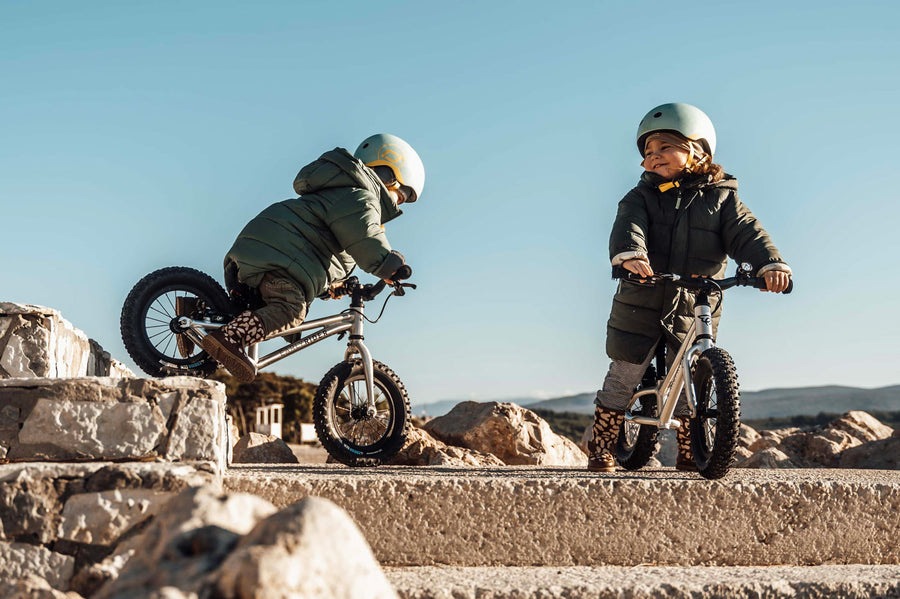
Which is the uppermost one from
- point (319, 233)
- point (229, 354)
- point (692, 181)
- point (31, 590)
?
point (692, 181)

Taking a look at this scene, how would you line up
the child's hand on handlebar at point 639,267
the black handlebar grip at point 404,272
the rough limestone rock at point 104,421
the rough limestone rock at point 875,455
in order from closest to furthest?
the rough limestone rock at point 104,421 → the child's hand on handlebar at point 639,267 → the black handlebar grip at point 404,272 → the rough limestone rock at point 875,455

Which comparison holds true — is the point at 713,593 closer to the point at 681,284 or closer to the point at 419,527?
the point at 419,527

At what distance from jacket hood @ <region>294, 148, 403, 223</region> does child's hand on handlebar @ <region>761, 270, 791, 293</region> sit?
6.74ft

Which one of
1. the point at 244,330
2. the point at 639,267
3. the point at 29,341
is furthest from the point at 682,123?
the point at 29,341

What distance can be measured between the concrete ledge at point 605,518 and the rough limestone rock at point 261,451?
2641 mm

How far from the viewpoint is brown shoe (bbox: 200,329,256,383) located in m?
4.39

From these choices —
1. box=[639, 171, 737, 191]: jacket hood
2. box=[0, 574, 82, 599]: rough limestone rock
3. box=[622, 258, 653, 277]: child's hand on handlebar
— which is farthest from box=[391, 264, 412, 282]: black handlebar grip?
box=[0, 574, 82, 599]: rough limestone rock

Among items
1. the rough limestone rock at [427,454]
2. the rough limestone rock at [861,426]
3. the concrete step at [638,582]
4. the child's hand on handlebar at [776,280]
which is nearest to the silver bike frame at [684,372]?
the child's hand on handlebar at [776,280]

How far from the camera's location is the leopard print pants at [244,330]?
4422 millimetres

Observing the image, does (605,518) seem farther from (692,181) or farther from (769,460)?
(769,460)

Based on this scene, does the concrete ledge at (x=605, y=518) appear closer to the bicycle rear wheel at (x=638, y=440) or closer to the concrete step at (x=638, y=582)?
the concrete step at (x=638, y=582)

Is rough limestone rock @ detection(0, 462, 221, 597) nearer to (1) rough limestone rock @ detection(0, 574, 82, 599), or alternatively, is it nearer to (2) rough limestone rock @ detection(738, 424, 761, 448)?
(1) rough limestone rock @ detection(0, 574, 82, 599)

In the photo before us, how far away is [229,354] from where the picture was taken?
14.4 feet

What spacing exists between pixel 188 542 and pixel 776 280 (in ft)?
10.00
